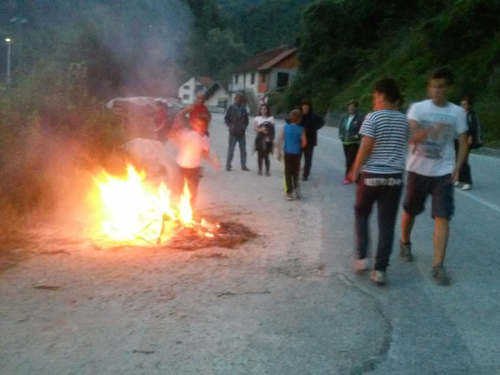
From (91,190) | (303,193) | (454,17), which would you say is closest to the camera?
(91,190)

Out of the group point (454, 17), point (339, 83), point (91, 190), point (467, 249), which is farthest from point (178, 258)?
point (339, 83)

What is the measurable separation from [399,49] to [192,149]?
3954 centimetres

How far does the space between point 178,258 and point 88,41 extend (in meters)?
23.6

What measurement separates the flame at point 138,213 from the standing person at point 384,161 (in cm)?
252

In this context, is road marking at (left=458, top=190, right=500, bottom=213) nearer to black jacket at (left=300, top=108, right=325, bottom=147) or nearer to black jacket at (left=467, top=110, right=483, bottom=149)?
black jacket at (left=467, top=110, right=483, bottom=149)

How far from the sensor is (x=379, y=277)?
6145mm

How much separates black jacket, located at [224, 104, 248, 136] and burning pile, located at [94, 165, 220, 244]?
6.82 metres

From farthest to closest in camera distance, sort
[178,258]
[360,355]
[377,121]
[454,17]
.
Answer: [454,17] < [178,258] < [377,121] < [360,355]

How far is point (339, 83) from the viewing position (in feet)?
176

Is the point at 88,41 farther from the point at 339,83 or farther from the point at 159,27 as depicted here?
the point at 339,83

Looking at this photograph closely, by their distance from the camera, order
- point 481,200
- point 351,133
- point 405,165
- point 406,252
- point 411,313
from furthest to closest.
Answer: point 351,133, point 481,200, point 406,252, point 405,165, point 411,313

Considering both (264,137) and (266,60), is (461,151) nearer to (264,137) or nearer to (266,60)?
(264,137)

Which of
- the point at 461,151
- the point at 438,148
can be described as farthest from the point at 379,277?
the point at 461,151

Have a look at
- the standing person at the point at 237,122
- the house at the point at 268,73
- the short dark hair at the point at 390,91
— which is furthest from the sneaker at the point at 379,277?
the house at the point at 268,73
